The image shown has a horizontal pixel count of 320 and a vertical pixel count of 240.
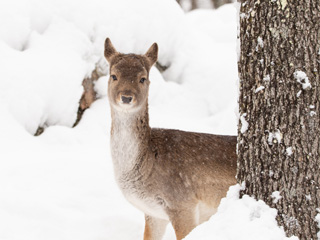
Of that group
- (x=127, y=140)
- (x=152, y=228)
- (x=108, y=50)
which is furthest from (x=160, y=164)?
(x=108, y=50)

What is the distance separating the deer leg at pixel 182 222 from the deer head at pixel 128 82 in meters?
1.14

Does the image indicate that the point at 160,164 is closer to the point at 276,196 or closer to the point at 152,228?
the point at 152,228

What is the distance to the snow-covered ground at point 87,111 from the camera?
592cm

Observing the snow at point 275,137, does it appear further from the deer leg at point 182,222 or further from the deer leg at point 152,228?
the deer leg at point 152,228

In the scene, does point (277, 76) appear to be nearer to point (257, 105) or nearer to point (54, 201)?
point (257, 105)

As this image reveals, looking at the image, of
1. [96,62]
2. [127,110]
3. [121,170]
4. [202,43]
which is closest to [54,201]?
[121,170]

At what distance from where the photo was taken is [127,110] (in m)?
5.30

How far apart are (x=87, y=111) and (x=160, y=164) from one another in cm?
400

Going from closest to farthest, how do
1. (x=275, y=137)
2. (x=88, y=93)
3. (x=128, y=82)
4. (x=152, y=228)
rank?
(x=275, y=137) < (x=128, y=82) < (x=152, y=228) < (x=88, y=93)

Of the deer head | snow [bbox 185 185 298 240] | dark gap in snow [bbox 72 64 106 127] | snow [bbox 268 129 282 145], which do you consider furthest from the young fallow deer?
dark gap in snow [bbox 72 64 106 127]

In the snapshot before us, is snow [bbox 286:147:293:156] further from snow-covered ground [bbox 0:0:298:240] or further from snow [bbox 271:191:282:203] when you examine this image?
snow-covered ground [bbox 0:0:298:240]

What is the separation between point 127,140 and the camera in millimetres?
5414

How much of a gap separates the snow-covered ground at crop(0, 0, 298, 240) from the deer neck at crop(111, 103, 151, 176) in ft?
3.60

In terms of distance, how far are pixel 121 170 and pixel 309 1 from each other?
275 centimetres
